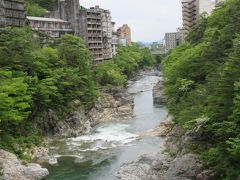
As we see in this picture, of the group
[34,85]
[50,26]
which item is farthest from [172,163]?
[50,26]

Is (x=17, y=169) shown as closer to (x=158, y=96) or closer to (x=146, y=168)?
(x=146, y=168)

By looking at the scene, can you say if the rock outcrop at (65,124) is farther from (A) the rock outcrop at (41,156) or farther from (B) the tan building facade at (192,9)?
(B) the tan building facade at (192,9)

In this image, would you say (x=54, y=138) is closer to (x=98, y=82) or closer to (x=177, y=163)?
(x=177, y=163)

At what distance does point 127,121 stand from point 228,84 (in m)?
29.8

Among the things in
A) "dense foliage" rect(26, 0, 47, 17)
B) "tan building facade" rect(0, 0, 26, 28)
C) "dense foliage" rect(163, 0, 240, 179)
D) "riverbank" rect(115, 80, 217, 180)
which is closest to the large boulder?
"riverbank" rect(115, 80, 217, 180)

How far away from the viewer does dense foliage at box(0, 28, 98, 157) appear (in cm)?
3625

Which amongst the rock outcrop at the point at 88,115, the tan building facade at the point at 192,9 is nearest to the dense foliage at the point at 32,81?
the rock outcrop at the point at 88,115

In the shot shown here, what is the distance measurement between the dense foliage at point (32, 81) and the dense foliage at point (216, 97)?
10.8m

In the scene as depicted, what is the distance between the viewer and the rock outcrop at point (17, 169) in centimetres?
2957

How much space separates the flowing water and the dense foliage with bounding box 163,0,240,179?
200 inches

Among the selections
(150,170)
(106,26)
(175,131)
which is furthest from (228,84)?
(106,26)

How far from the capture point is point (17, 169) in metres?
→ 30.5

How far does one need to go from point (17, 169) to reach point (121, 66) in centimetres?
6484

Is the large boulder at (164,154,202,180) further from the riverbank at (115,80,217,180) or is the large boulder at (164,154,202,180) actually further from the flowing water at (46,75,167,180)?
the flowing water at (46,75,167,180)
